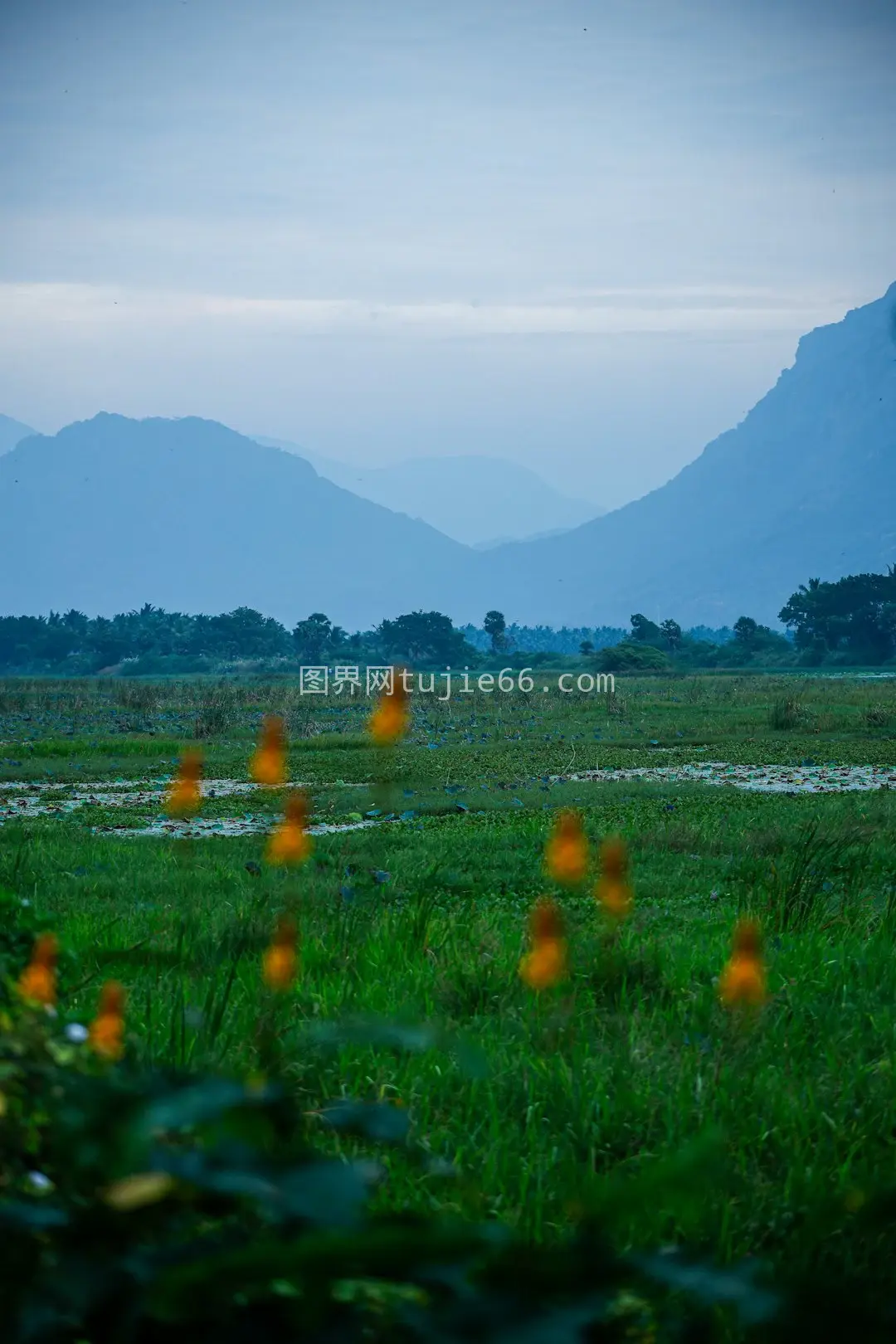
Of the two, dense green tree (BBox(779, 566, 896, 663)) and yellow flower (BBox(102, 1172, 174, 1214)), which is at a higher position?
dense green tree (BBox(779, 566, 896, 663))

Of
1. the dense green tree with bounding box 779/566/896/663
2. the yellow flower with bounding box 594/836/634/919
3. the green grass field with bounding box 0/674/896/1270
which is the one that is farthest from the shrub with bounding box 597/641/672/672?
the yellow flower with bounding box 594/836/634/919

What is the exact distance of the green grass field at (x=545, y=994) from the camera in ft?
10.0

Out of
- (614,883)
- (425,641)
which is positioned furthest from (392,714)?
(425,641)

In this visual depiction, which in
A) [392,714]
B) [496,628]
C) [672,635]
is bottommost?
[392,714]

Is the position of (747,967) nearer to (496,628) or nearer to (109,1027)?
(109,1027)

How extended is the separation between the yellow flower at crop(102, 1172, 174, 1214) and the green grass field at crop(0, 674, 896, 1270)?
0.25 meters

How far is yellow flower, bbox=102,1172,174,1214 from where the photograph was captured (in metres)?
1.22

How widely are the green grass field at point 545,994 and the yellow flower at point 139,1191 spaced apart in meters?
0.25

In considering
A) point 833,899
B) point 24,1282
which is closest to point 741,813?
point 833,899

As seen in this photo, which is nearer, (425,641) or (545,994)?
(545,994)

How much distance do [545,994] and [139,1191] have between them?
337 centimetres

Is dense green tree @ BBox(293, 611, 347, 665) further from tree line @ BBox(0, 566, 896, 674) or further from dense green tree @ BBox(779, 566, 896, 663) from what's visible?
dense green tree @ BBox(779, 566, 896, 663)

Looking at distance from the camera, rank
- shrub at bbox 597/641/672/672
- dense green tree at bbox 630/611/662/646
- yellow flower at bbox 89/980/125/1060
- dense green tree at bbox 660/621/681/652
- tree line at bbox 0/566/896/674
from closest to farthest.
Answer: yellow flower at bbox 89/980/125/1060 < shrub at bbox 597/641/672/672 < tree line at bbox 0/566/896/674 < dense green tree at bbox 660/621/681/652 < dense green tree at bbox 630/611/662/646

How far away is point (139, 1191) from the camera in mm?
1223
